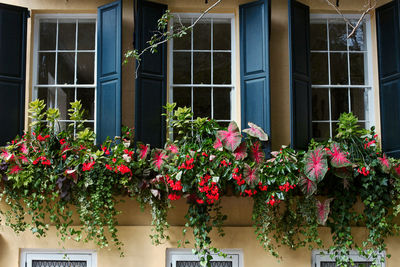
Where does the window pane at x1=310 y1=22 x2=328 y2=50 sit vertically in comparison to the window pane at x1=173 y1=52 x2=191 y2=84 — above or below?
above

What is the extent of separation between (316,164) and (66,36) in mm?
3405

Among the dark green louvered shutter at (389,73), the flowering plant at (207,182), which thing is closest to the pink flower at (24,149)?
the flowering plant at (207,182)

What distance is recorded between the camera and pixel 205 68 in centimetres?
639

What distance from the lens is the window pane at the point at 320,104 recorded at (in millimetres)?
6352

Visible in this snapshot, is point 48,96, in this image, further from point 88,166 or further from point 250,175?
point 250,175

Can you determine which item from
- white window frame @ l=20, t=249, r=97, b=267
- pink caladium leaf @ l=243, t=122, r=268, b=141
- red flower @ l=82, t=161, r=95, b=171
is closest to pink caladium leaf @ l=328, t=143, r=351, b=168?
pink caladium leaf @ l=243, t=122, r=268, b=141

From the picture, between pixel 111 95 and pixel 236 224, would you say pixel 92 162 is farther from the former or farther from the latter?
pixel 236 224

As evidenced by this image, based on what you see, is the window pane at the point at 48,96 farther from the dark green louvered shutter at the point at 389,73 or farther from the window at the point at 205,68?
the dark green louvered shutter at the point at 389,73

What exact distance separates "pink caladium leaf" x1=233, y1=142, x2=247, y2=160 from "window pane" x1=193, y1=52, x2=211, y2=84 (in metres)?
1.20

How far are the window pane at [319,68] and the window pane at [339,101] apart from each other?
0.59 feet

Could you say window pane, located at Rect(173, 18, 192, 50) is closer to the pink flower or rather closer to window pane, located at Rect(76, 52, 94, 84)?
window pane, located at Rect(76, 52, 94, 84)

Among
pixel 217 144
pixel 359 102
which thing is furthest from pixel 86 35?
pixel 359 102

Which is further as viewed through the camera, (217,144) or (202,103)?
(202,103)

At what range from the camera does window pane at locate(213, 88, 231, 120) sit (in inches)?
249
